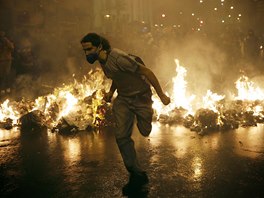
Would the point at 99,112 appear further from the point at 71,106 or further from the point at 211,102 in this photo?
the point at 211,102

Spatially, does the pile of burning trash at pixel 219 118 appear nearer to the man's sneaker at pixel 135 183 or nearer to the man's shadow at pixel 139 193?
the man's sneaker at pixel 135 183

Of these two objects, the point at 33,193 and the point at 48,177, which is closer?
the point at 33,193

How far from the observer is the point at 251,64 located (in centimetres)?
2069

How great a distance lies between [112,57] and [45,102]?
6976 millimetres

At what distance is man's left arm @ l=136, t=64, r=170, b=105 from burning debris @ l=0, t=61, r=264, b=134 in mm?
3852

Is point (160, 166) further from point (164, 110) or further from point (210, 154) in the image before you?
point (164, 110)

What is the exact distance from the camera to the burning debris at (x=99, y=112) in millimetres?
8766

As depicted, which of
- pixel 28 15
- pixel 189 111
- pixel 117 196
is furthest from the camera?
pixel 28 15

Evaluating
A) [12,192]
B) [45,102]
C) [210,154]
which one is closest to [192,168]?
[210,154]

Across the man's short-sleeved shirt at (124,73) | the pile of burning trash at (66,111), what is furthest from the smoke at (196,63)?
the man's short-sleeved shirt at (124,73)

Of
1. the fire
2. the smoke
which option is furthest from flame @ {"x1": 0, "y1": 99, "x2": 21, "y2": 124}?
the smoke

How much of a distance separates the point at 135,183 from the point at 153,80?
1467 millimetres

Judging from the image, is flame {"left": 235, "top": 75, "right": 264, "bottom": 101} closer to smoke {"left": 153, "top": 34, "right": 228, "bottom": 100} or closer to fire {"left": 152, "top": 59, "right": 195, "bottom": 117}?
fire {"left": 152, "top": 59, "right": 195, "bottom": 117}

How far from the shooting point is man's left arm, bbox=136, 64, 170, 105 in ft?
14.1
